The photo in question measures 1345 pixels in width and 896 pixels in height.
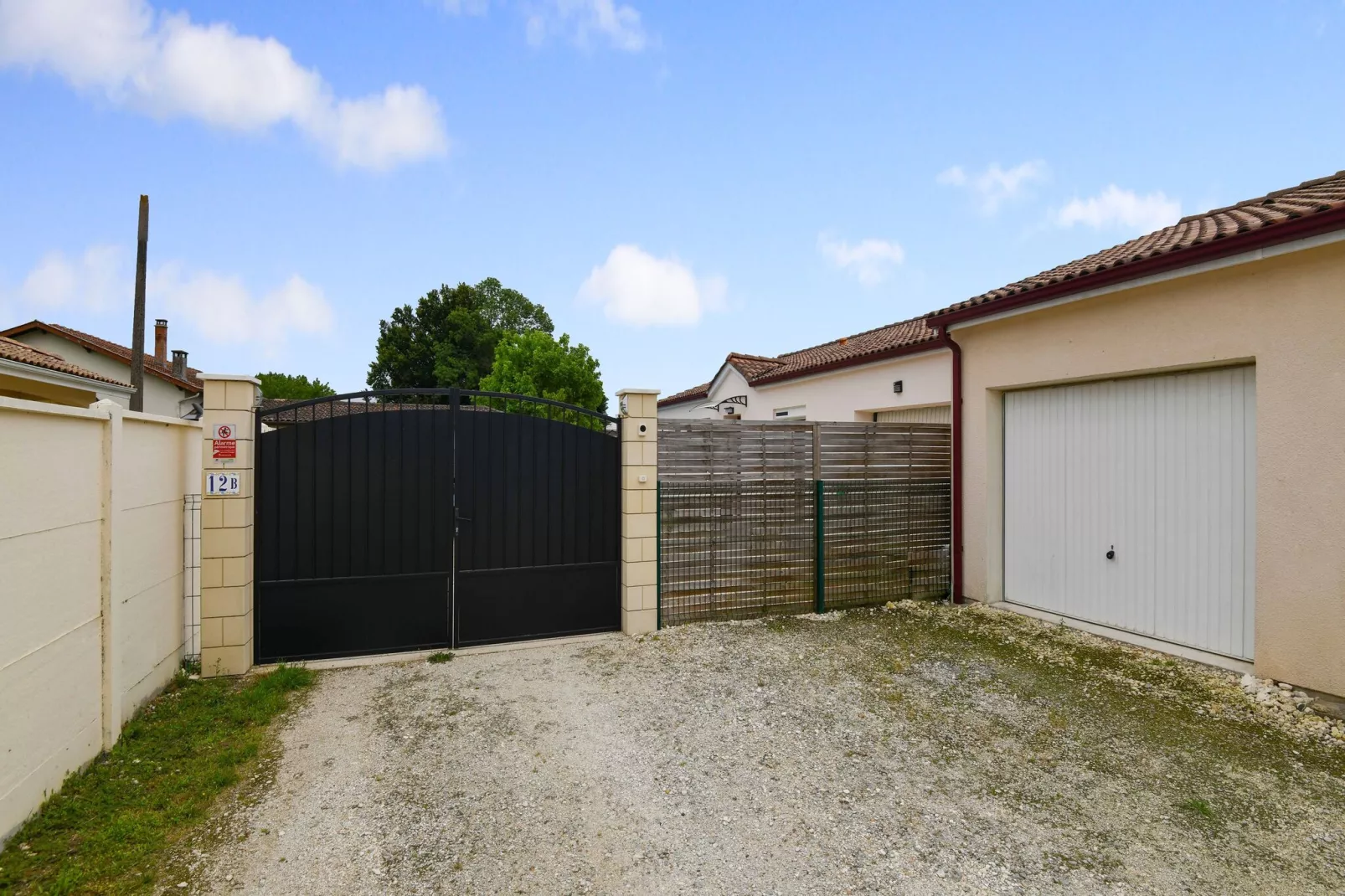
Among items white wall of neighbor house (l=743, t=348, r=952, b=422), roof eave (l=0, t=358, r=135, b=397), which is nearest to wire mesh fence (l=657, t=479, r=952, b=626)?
white wall of neighbor house (l=743, t=348, r=952, b=422)

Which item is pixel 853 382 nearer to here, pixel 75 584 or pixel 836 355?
pixel 836 355

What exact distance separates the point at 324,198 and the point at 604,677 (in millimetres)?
12280

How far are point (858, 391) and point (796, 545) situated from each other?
4885 millimetres

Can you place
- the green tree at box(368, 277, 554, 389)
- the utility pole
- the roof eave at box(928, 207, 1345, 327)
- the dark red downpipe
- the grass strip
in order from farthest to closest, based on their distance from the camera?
the green tree at box(368, 277, 554, 389), the utility pole, the dark red downpipe, the roof eave at box(928, 207, 1345, 327), the grass strip

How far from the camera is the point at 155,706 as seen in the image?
4.14 meters

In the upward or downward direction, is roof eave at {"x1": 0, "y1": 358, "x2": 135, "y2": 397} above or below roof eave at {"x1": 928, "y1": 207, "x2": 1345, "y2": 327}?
below

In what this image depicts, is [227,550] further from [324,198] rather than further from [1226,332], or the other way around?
[324,198]

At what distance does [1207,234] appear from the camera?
15.9 feet

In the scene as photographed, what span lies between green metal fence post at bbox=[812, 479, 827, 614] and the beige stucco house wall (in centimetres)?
301

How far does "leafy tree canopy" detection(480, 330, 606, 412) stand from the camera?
87.6ft

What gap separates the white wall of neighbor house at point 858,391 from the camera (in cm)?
855

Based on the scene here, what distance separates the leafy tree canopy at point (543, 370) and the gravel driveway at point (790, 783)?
22.1m

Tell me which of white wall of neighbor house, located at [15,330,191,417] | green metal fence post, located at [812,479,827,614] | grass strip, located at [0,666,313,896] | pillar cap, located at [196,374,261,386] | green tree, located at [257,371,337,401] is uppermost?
green tree, located at [257,371,337,401]

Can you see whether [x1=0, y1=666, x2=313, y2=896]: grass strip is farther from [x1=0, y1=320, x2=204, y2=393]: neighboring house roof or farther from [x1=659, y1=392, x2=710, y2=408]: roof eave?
[x1=0, y1=320, x2=204, y2=393]: neighboring house roof
